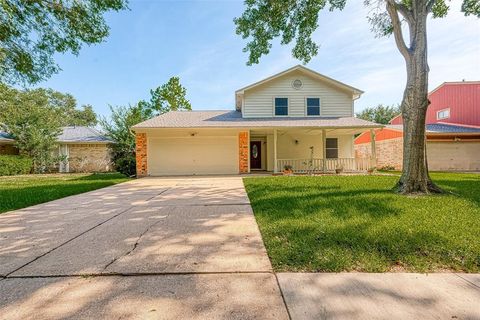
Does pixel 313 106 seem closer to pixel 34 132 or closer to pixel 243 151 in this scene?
pixel 243 151

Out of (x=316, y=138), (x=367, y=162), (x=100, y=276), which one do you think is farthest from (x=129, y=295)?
(x=316, y=138)

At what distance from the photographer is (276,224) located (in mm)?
4094

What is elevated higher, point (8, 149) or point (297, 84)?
point (297, 84)

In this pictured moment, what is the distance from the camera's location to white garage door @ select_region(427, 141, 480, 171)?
1759cm

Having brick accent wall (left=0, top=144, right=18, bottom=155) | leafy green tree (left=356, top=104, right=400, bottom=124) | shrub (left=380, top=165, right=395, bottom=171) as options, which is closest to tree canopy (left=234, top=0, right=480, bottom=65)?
shrub (left=380, top=165, right=395, bottom=171)

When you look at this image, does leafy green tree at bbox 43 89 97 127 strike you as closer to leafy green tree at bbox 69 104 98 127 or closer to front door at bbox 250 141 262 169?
leafy green tree at bbox 69 104 98 127

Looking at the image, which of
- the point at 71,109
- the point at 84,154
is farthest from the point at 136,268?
the point at 71,109

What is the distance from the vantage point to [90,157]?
20.8m

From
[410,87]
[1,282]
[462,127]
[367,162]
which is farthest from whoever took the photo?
[462,127]

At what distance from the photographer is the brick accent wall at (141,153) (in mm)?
13852

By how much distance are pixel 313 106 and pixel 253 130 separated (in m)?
4.14

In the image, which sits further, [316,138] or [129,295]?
[316,138]

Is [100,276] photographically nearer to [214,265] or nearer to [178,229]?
[214,265]

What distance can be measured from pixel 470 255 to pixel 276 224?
2409 mm
